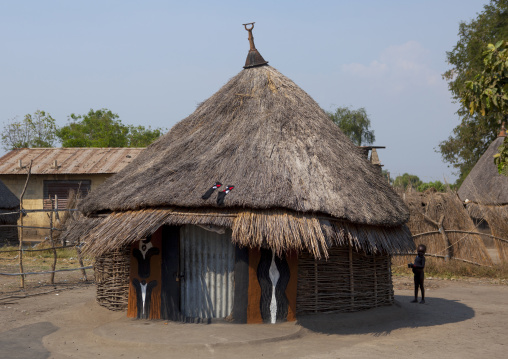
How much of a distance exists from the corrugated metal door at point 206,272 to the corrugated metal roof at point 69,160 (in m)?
15.5

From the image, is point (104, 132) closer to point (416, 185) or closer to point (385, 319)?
point (416, 185)

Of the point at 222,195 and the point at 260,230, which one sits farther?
the point at 222,195

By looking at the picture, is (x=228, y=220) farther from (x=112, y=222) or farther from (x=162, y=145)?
(x=162, y=145)

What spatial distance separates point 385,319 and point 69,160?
784 inches

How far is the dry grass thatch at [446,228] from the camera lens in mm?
14906

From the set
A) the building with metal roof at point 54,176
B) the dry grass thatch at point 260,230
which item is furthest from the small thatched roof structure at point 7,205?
the dry grass thatch at point 260,230

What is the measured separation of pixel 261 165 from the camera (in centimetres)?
895

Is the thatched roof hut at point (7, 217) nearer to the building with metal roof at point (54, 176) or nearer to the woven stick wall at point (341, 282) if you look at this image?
the building with metal roof at point (54, 176)

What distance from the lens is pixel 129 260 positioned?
10.0 metres

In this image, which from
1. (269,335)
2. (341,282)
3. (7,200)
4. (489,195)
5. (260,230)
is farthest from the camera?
(7,200)

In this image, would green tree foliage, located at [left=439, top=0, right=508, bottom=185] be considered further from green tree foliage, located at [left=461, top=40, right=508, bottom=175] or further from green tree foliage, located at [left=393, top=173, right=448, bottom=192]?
green tree foliage, located at [left=461, top=40, right=508, bottom=175]

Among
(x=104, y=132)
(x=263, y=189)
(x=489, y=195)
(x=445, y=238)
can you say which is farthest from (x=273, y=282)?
(x=104, y=132)

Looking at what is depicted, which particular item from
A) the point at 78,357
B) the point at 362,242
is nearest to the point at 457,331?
the point at 362,242

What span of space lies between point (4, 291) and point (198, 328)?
21.6 ft
